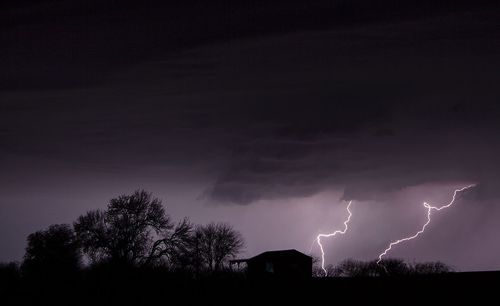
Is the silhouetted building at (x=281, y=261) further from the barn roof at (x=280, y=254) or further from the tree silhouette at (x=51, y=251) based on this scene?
the tree silhouette at (x=51, y=251)

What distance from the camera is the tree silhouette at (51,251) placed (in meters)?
78.5

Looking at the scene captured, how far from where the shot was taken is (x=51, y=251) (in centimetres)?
8694

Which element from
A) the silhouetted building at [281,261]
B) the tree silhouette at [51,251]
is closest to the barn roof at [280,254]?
the silhouetted building at [281,261]

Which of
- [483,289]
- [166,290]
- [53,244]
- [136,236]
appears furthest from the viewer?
[53,244]

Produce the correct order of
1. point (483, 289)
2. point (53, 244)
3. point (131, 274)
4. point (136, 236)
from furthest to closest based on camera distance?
1. point (53, 244)
2. point (136, 236)
3. point (131, 274)
4. point (483, 289)

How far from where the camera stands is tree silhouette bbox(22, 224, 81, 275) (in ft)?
258

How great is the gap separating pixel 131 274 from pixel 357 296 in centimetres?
1558

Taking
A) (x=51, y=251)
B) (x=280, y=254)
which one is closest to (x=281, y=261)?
(x=280, y=254)

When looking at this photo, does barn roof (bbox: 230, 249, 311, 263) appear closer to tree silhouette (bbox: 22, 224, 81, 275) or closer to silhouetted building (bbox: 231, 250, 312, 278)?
silhouetted building (bbox: 231, 250, 312, 278)

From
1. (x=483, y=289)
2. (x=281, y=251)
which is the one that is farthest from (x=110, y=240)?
(x=483, y=289)

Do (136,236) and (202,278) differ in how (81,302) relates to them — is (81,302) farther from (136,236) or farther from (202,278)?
(136,236)

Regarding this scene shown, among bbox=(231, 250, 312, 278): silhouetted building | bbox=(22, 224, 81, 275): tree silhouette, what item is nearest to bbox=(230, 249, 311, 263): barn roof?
bbox=(231, 250, 312, 278): silhouetted building

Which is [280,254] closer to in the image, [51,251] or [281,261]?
[281,261]

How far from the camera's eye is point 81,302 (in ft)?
129
